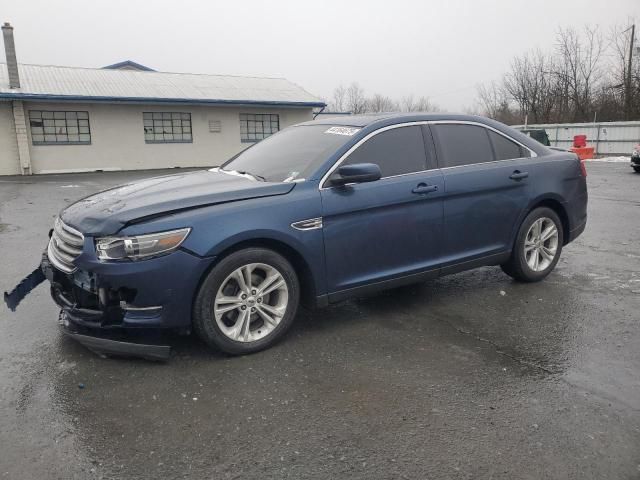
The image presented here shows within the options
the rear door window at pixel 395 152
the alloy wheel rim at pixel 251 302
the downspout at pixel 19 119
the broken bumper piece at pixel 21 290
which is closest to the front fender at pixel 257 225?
the alloy wheel rim at pixel 251 302

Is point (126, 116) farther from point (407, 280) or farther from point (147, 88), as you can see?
point (407, 280)

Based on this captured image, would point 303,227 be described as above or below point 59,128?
below

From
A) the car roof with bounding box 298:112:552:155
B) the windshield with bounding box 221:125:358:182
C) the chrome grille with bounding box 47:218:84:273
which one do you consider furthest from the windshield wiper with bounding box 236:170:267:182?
the chrome grille with bounding box 47:218:84:273

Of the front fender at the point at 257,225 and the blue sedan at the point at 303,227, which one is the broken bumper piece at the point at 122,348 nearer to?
the blue sedan at the point at 303,227

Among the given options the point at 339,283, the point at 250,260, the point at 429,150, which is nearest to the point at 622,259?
the point at 429,150

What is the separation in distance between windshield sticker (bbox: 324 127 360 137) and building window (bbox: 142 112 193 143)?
21.1 m

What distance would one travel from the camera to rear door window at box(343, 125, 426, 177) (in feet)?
14.3

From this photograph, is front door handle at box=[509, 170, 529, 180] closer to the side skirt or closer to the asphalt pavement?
the side skirt

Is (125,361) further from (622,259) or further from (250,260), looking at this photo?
(622,259)

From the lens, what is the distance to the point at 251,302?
149 inches

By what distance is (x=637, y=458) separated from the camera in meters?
2.62

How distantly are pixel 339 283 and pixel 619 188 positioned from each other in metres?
12.7

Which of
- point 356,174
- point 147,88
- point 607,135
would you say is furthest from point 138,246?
point 607,135

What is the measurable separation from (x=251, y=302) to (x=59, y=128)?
21.8m
